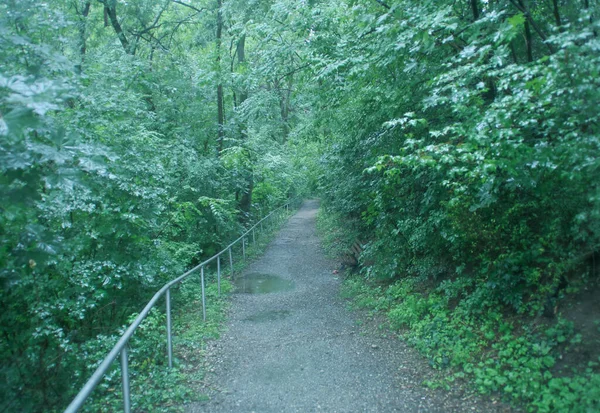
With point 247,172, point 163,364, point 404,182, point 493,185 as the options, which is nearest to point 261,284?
point 404,182

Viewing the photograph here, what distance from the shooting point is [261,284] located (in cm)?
1059

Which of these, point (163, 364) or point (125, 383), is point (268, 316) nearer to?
point (163, 364)

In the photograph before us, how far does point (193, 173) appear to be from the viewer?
11.7m

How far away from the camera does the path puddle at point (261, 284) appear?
9914mm

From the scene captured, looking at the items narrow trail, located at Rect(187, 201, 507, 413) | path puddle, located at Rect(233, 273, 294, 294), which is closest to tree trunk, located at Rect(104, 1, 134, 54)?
path puddle, located at Rect(233, 273, 294, 294)

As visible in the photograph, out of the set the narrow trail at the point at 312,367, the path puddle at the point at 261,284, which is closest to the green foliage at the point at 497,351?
the narrow trail at the point at 312,367

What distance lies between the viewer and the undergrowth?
143 inches

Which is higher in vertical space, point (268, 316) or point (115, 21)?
point (115, 21)

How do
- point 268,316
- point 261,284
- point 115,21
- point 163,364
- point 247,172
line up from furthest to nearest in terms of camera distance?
point 247,172, point 115,21, point 261,284, point 268,316, point 163,364

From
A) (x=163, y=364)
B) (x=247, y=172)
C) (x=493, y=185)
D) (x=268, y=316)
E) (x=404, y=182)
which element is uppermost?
(x=247, y=172)

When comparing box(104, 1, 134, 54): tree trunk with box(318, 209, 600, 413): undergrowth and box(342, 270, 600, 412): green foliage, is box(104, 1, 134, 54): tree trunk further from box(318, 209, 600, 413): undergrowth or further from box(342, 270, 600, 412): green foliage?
box(342, 270, 600, 412): green foliage

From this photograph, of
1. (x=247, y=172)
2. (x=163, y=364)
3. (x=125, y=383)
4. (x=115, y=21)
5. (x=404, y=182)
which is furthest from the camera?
(x=247, y=172)

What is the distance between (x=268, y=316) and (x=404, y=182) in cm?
320

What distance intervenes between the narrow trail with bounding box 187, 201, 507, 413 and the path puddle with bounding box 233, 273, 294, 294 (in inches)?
52.4
